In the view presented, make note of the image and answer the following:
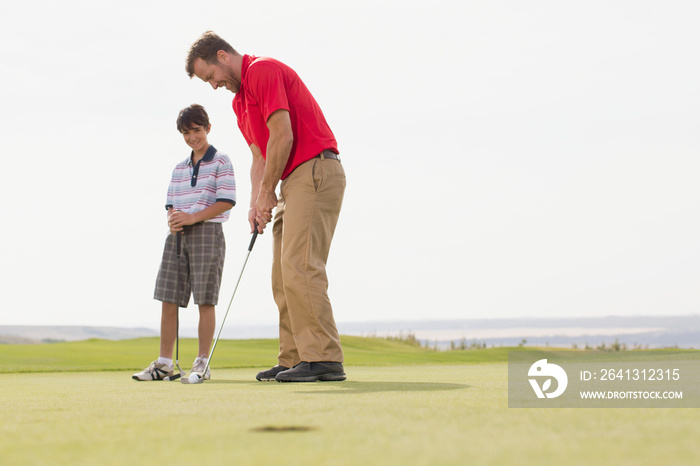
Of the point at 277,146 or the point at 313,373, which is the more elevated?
the point at 277,146

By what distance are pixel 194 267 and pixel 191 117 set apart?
1.09 m

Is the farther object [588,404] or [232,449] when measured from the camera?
[588,404]

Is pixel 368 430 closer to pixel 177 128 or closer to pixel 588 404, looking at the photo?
pixel 588 404

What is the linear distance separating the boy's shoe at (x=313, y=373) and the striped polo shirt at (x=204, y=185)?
59.7 inches

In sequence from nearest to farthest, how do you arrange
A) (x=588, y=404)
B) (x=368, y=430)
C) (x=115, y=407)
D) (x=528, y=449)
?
1. (x=528, y=449)
2. (x=368, y=430)
3. (x=588, y=404)
4. (x=115, y=407)

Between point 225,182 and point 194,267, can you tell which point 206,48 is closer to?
point 225,182

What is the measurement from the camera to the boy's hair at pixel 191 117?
202 inches

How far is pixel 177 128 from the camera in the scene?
5.21 meters

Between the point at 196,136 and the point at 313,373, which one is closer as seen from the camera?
the point at 313,373

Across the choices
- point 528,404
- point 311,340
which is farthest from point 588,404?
point 311,340

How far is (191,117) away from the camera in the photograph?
202 inches

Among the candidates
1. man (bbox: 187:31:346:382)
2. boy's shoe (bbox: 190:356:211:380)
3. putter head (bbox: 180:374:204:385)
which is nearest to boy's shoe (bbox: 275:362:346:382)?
man (bbox: 187:31:346:382)

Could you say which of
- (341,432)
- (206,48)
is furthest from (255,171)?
(341,432)

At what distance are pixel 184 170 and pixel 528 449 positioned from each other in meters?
4.27
